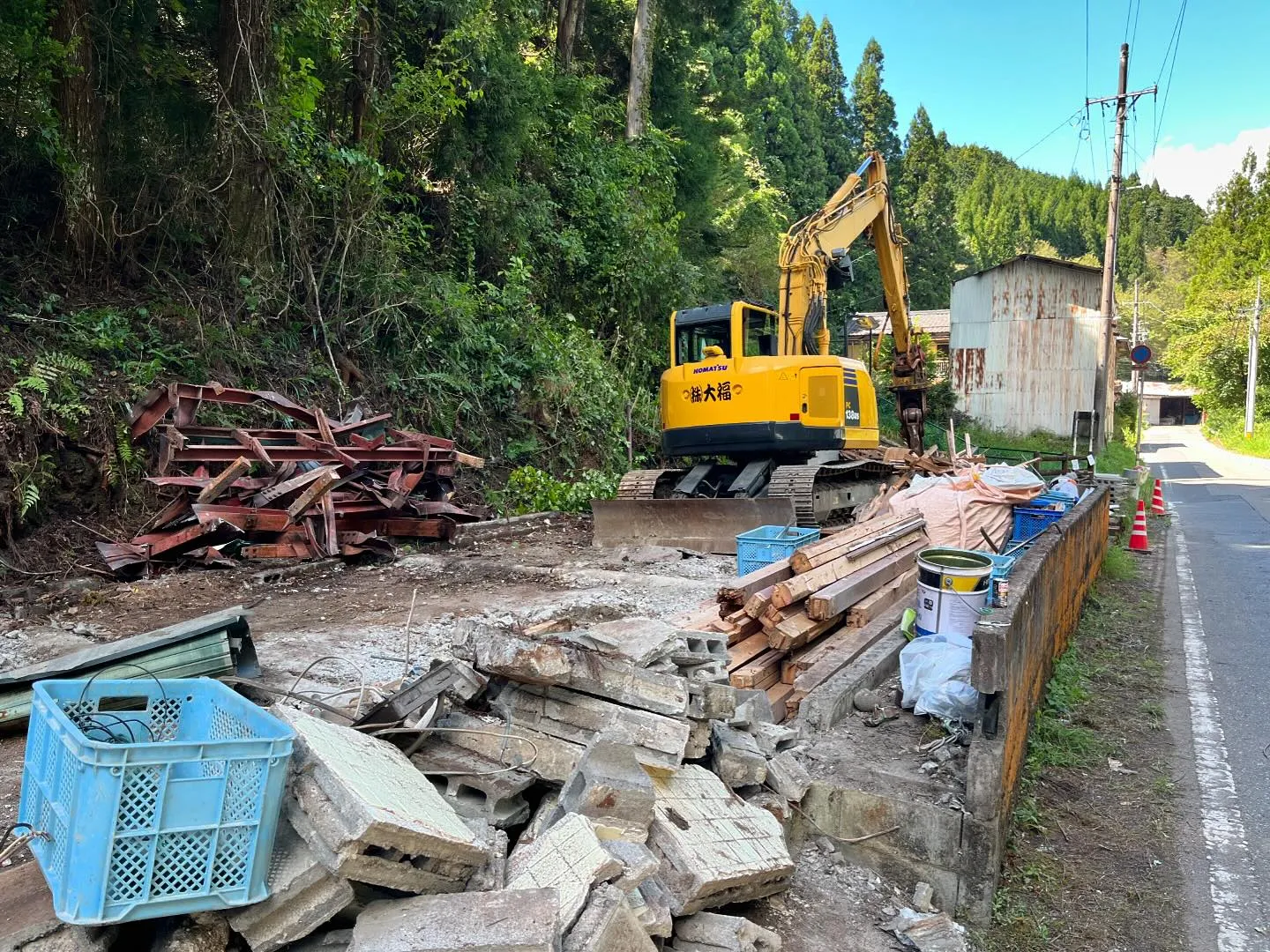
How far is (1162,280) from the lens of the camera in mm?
83938

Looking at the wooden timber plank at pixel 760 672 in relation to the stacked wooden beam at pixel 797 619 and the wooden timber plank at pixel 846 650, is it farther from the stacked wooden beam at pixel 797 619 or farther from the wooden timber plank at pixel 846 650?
the wooden timber plank at pixel 846 650

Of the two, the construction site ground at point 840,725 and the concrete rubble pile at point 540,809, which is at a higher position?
the concrete rubble pile at point 540,809

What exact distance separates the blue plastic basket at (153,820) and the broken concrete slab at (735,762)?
1.91 meters

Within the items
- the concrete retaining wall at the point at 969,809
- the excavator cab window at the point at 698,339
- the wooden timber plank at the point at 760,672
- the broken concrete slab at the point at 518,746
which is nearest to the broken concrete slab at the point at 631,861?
the broken concrete slab at the point at 518,746

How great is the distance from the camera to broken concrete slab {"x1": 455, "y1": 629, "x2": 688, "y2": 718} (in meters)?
3.41

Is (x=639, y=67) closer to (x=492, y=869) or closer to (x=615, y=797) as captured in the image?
(x=615, y=797)

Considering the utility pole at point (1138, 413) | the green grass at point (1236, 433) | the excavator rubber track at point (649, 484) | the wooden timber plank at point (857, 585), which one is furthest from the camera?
the green grass at point (1236, 433)

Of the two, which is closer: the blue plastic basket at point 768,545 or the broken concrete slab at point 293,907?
the broken concrete slab at point 293,907

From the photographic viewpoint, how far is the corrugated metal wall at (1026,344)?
27.9 meters

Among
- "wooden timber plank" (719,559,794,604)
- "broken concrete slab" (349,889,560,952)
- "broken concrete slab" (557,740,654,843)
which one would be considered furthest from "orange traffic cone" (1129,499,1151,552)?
"broken concrete slab" (349,889,560,952)

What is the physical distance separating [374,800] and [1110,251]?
2463 cm

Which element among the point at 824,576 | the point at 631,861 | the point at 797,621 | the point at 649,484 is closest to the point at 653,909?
the point at 631,861

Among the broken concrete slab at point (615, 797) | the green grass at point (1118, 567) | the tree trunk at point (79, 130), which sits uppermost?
the tree trunk at point (79, 130)

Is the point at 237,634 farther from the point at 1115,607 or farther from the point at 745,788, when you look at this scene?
the point at 1115,607
